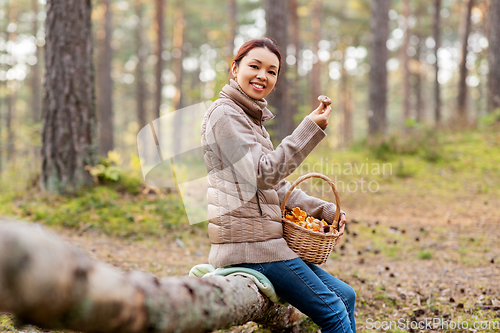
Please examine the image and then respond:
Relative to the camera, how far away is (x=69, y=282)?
1104 millimetres

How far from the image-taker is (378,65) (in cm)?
1020

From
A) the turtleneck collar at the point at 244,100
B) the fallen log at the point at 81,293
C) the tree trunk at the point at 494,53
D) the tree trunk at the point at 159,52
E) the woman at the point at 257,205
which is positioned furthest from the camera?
the tree trunk at the point at 159,52

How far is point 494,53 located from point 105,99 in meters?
13.7

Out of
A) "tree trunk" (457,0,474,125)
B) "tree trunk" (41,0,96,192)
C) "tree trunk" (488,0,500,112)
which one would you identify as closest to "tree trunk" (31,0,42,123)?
"tree trunk" (41,0,96,192)

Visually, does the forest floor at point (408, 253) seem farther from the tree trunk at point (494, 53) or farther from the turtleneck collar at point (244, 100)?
the tree trunk at point (494, 53)

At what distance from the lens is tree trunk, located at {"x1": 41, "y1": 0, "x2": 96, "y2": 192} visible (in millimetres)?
5211

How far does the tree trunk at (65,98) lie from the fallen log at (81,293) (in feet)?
14.5

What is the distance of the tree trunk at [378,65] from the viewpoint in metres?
10.2

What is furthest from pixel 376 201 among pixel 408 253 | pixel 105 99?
pixel 105 99

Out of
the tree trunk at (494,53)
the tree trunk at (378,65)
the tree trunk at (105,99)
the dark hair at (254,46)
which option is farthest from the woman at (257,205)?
the tree trunk at (105,99)

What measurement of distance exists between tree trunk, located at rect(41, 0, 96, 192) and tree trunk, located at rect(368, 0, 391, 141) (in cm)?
759

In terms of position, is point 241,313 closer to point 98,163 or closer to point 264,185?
point 264,185

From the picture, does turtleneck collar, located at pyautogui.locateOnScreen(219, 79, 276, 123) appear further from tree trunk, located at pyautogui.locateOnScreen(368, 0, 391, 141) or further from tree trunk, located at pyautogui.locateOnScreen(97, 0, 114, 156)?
tree trunk, located at pyautogui.locateOnScreen(97, 0, 114, 156)

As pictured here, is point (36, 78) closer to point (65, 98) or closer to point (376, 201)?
point (65, 98)
